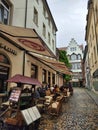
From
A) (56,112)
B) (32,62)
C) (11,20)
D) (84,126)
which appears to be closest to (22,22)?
(11,20)

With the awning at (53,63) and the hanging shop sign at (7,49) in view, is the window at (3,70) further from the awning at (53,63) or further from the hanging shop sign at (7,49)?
the awning at (53,63)

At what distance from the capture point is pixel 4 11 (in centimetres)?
1087

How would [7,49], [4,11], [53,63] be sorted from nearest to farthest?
[7,49], [4,11], [53,63]

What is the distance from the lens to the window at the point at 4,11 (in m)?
10.6

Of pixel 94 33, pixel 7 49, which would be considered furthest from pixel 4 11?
pixel 94 33

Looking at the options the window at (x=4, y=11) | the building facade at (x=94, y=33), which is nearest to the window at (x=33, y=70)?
the window at (x=4, y=11)

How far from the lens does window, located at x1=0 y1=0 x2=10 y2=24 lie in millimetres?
10552

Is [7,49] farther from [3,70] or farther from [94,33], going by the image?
[94,33]

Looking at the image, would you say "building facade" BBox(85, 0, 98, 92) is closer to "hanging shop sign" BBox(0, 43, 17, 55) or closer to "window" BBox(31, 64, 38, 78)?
"window" BBox(31, 64, 38, 78)

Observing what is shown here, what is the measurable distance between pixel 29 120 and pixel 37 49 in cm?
355

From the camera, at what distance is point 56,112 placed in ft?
26.5

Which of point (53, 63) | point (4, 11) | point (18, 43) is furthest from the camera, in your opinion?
point (53, 63)

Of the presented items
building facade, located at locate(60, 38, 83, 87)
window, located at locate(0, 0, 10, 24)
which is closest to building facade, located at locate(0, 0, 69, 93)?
window, located at locate(0, 0, 10, 24)

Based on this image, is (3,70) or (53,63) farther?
(53,63)
